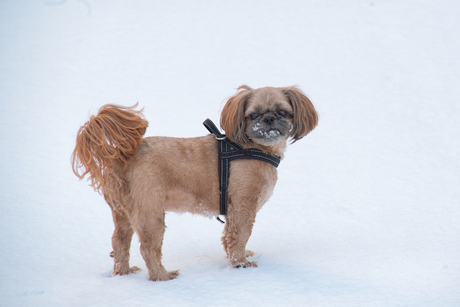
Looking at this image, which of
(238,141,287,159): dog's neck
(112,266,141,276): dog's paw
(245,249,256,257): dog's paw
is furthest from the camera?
(245,249,256,257): dog's paw

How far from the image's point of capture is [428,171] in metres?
7.63

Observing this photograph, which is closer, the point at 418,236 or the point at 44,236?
the point at 418,236

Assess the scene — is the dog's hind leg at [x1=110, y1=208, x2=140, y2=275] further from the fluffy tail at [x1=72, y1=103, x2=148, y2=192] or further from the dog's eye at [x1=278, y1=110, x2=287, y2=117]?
the dog's eye at [x1=278, y1=110, x2=287, y2=117]

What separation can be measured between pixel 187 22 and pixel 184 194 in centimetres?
1205

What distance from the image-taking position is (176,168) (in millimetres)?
4262

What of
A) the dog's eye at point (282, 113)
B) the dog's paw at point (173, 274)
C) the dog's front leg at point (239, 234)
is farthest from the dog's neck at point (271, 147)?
the dog's paw at point (173, 274)

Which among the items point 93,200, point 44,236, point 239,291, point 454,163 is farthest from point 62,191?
point 454,163

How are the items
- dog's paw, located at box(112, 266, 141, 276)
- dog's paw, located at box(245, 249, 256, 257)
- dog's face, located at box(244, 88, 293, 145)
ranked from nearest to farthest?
1. dog's face, located at box(244, 88, 293, 145)
2. dog's paw, located at box(112, 266, 141, 276)
3. dog's paw, located at box(245, 249, 256, 257)

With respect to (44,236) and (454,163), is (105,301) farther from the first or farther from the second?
(454,163)

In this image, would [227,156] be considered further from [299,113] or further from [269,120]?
[299,113]

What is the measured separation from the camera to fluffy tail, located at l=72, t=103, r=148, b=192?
3.99 meters

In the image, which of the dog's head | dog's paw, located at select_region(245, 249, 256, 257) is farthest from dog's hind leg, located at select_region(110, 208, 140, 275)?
the dog's head

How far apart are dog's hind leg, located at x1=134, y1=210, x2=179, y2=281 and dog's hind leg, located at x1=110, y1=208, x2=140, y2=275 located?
0.38m

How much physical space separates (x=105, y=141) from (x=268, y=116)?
5.73 ft
